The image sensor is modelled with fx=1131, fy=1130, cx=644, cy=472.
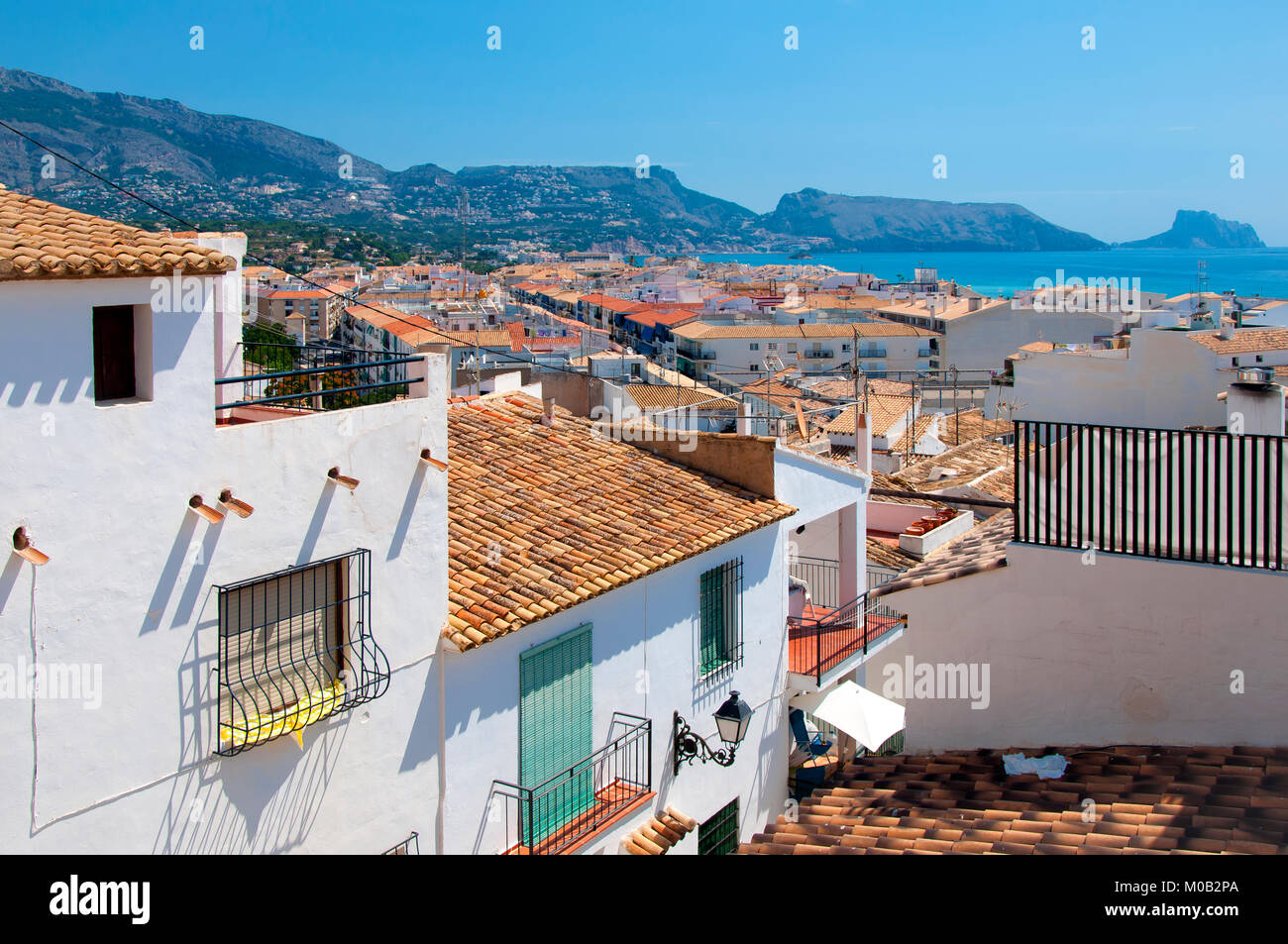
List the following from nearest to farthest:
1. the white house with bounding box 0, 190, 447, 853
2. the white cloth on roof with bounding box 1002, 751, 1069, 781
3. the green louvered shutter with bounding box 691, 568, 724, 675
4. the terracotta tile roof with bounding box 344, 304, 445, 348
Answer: the white house with bounding box 0, 190, 447, 853 < the white cloth on roof with bounding box 1002, 751, 1069, 781 < the green louvered shutter with bounding box 691, 568, 724, 675 < the terracotta tile roof with bounding box 344, 304, 445, 348

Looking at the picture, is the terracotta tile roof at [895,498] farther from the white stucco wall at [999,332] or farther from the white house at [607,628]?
the white stucco wall at [999,332]

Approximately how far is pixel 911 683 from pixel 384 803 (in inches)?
265

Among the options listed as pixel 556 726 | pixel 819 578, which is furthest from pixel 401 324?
pixel 556 726

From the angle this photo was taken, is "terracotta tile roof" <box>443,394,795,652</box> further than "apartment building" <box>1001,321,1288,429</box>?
Result: No

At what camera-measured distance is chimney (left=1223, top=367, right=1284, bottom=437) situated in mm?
11008

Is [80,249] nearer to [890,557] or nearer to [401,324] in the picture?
[890,557]

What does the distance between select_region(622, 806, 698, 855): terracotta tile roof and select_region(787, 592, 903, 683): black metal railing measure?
2.77 m

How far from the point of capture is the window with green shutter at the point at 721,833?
459 inches

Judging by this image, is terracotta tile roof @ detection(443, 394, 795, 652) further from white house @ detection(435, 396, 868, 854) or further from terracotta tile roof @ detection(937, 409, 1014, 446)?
terracotta tile roof @ detection(937, 409, 1014, 446)

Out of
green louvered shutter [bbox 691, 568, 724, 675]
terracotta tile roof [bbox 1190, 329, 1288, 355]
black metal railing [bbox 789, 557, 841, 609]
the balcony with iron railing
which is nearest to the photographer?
green louvered shutter [bbox 691, 568, 724, 675]

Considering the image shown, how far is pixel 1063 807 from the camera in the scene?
9281 mm

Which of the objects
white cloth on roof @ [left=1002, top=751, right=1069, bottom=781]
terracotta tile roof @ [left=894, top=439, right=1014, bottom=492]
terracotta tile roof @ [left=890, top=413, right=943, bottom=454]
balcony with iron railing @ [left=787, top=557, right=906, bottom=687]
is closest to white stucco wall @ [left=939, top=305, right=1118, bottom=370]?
terracotta tile roof @ [left=890, top=413, right=943, bottom=454]

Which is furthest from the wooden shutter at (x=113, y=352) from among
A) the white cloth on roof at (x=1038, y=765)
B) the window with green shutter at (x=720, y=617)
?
the white cloth on roof at (x=1038, y=765)
